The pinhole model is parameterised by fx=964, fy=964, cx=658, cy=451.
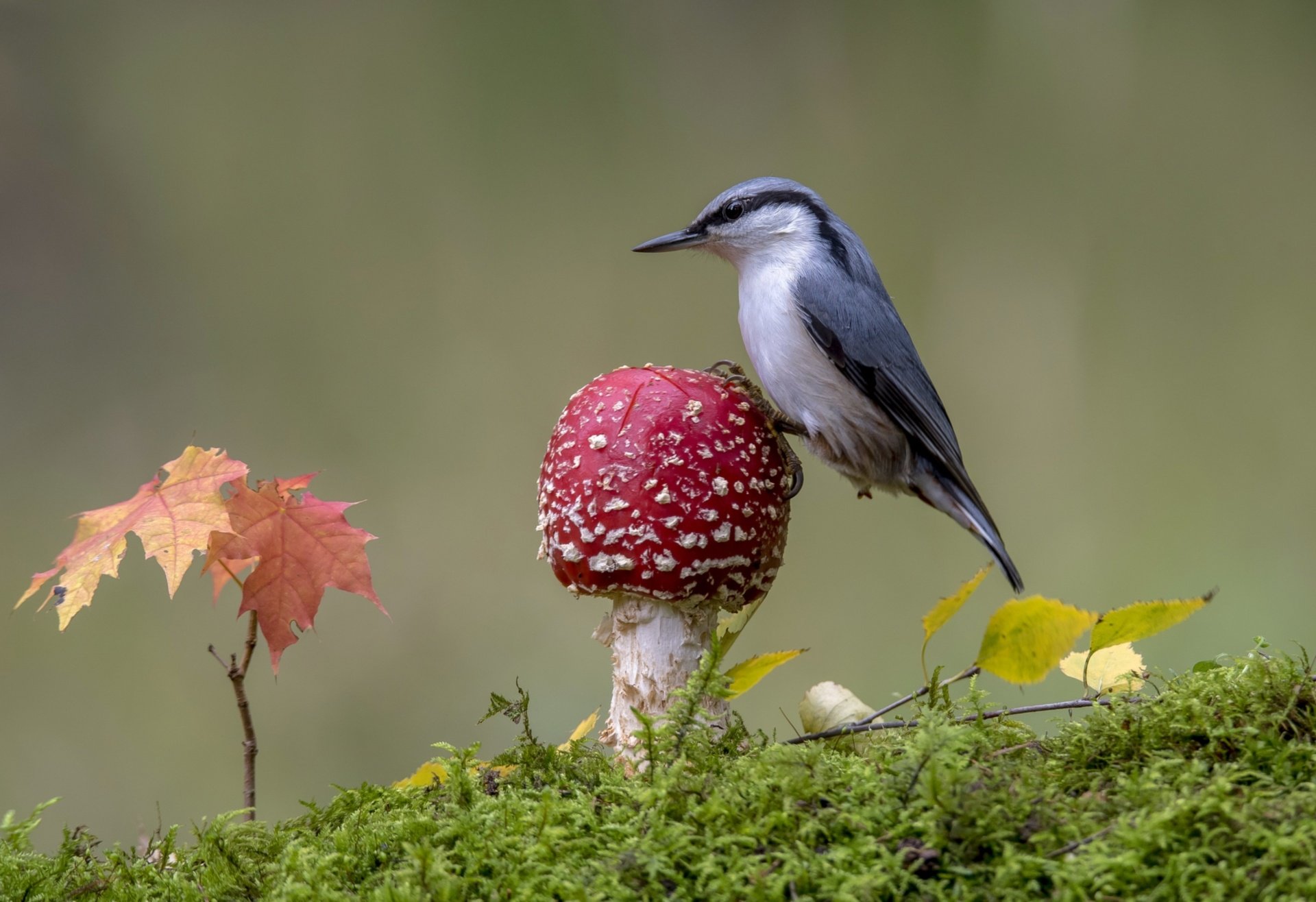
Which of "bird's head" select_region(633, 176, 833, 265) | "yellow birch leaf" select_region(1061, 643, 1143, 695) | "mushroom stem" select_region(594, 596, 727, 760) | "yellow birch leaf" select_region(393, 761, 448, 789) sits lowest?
"yellow birch leaf" select_region(1061, 643, 1143, 695)

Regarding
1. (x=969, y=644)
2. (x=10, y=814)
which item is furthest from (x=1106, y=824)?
(x=969, y=644)

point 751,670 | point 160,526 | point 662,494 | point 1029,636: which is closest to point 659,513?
point 662,494

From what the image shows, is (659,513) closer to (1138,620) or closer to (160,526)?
(1138,620)

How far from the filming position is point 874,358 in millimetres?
2283

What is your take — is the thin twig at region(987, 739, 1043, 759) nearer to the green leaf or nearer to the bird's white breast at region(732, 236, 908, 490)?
the green leaf

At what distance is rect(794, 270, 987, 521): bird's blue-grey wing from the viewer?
2256 millimetres

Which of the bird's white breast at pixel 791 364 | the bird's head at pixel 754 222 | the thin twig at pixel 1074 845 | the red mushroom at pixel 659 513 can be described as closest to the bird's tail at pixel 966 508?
the bird's white breast at pixel 791 364

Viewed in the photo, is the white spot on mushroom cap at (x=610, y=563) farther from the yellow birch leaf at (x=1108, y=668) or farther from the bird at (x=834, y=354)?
the yellow birch leaf at (x=1108, y=668)

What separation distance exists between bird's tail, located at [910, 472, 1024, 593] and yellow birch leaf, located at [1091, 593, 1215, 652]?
2.40ft

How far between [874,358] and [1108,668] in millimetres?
871

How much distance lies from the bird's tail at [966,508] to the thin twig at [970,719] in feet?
2.06

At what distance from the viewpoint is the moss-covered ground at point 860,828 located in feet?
3.18

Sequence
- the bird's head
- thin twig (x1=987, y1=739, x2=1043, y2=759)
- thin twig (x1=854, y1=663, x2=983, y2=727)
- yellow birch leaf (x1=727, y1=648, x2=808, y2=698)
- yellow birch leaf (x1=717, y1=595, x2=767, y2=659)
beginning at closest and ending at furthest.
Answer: thin twig (x1=987, y1=739, x2=1043, y2=759) < thin twig (x1=854, y1=663, x2=983, y2=727) < yellow birch leaf (x1=727, y1=648, x2=808, y2=698) < yellow birch leaf (x1=717, y1=595, x2=767, y2=659) < the bird's head

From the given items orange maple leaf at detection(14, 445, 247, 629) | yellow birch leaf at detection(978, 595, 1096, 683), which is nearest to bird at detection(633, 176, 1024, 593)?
yellow birch leaf at detection(978, 595, 1096, 683)
